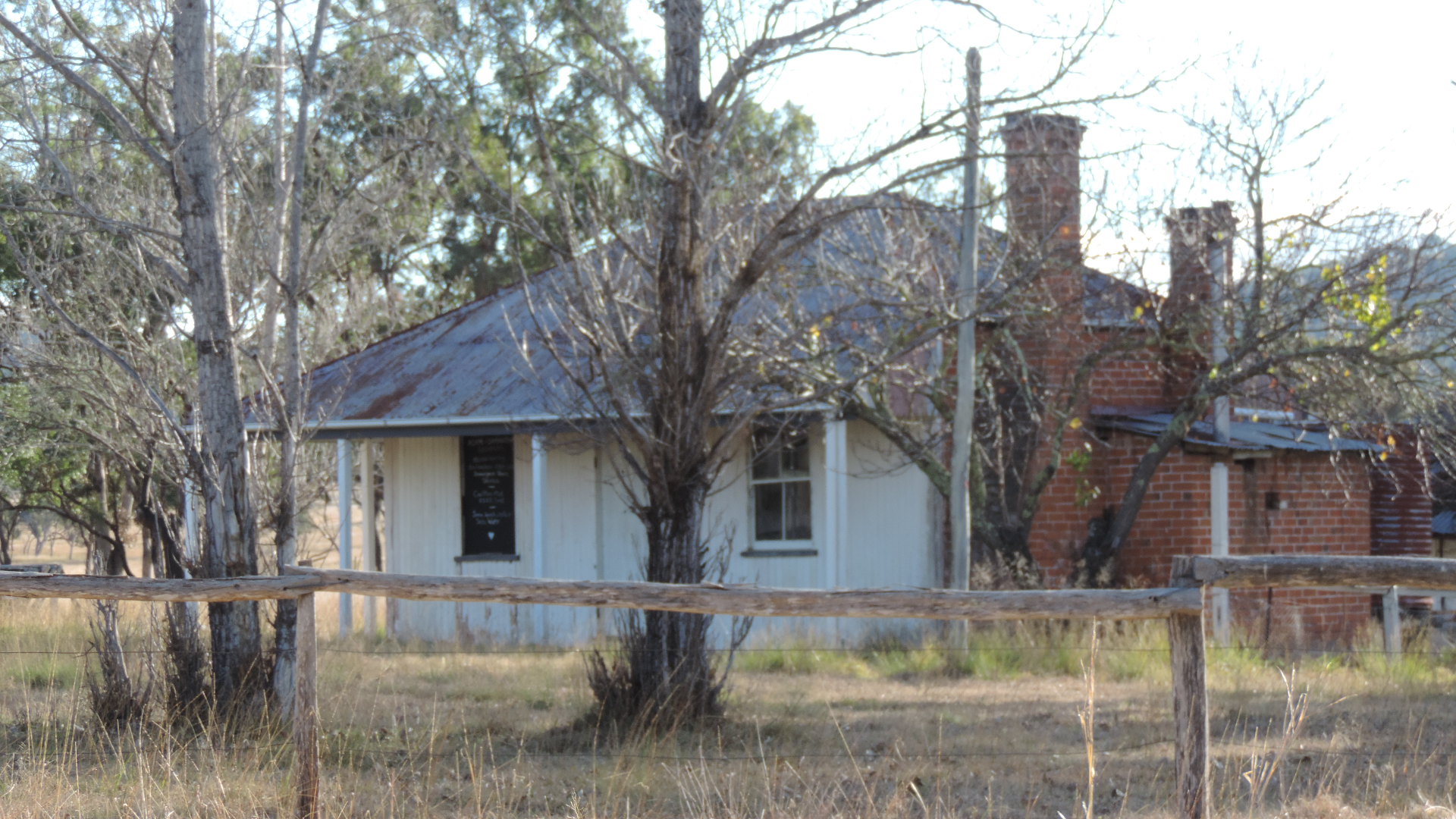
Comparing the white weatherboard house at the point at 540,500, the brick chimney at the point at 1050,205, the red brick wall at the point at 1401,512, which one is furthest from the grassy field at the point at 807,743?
the red brick wall at the point at 1401,512

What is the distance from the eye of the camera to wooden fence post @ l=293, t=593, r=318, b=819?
5305 mm

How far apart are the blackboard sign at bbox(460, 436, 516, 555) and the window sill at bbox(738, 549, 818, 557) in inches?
108

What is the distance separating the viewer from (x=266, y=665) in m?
7.96

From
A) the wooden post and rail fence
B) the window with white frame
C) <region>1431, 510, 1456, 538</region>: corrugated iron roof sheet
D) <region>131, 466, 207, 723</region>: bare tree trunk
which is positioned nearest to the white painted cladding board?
the window with white frame

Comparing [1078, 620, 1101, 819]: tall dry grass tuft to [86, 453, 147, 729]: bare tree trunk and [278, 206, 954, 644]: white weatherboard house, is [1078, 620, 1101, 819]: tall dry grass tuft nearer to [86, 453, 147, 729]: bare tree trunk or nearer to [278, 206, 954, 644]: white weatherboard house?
[86, 453, 147, 729]: bare tree trunk

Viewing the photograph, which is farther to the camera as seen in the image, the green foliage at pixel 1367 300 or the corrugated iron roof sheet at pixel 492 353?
the corrugated iron roof sheet at pixel 492 353

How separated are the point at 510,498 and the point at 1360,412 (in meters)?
8.72

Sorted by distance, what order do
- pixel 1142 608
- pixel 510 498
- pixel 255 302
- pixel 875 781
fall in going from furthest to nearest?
pixel 510 498 → pixel 255 302 → pixel 875 781 → pixel 1142 608

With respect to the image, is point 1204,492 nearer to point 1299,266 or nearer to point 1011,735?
point 1299,266

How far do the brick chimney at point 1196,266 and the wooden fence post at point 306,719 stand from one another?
30.8 feet

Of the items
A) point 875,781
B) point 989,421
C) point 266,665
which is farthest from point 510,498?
point 875,781

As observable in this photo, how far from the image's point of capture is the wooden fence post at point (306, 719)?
5305 mm

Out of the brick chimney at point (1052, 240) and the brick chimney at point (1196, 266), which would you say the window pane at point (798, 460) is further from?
the brick chimney at point (1196, 266)

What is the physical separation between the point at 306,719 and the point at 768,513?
9.47 meters
